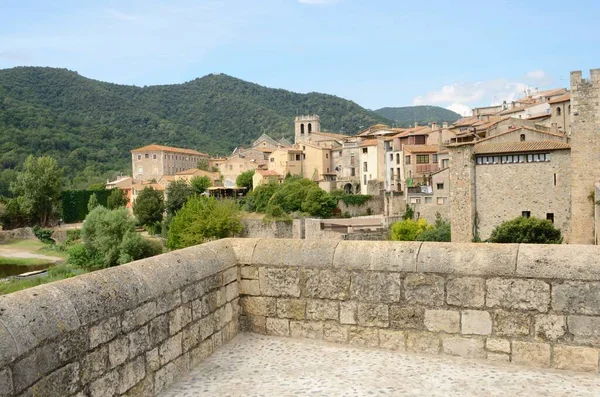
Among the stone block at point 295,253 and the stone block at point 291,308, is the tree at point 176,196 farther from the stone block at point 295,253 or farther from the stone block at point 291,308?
the stone block at point 291,308

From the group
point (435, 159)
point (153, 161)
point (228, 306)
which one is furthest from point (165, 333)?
point (153, 161)

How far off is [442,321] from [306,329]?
1.29m

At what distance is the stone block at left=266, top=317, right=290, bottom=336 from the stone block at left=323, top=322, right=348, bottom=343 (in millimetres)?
400

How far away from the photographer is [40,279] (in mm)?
41406

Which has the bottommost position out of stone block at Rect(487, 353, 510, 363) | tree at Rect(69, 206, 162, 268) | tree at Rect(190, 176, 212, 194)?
tree at Rect(69, 206, 162, 268)

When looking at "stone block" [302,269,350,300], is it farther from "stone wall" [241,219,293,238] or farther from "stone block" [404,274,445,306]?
"stone wall" [241,219,293,238]

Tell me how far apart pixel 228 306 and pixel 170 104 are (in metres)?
166

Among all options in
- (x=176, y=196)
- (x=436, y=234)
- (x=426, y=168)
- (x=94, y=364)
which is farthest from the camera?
(x=176, y=196)

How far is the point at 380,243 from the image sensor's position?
5.23m

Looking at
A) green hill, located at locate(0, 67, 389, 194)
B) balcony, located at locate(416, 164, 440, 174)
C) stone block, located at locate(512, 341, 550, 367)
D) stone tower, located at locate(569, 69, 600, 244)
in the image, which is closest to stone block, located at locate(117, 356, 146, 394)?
stone block, located at locate(512, 341, 550, 367)

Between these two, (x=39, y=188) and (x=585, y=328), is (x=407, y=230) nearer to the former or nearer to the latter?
(x=585, y=328)

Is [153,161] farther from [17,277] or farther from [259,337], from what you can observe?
[259,337]

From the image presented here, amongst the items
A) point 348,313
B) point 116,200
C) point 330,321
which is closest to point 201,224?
point 116,200

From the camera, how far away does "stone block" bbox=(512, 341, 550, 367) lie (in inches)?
177
